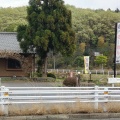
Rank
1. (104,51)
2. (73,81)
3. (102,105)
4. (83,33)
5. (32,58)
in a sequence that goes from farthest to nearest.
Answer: (83,33)
(104,51)
(32,58)
(73,81)
(102,105)

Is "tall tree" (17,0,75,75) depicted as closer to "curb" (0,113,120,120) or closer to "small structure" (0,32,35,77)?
"small structure" (0,32,35,77)

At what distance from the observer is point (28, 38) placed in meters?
31.7

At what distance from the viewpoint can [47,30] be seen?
3105cm

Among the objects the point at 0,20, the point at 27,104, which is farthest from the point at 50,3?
the point at 0,20

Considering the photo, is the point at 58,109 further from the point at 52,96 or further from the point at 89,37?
the point at 89,37

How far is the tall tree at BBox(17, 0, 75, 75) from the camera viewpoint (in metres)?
31.2

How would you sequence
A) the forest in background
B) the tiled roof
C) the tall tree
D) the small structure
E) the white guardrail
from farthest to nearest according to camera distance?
the forest in background < the tiled roof < the small structure < the tall tree < the white guardrail

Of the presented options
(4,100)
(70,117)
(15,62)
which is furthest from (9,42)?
(70,117)

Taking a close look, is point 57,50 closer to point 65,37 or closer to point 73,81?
point 65,37

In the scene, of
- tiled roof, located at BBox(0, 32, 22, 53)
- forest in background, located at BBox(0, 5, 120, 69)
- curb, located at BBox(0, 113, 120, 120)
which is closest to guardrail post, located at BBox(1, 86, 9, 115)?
curb, located at BBox(0, 113, 120, 120)

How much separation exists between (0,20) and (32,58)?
57.7m

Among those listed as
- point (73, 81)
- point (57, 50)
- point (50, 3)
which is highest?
point (50, 3)

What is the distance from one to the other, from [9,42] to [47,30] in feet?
24.7

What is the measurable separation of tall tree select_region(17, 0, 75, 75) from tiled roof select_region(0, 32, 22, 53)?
265cm
